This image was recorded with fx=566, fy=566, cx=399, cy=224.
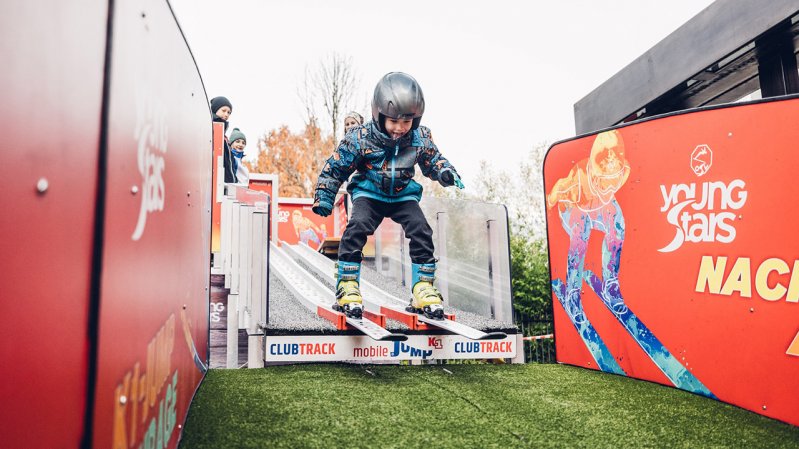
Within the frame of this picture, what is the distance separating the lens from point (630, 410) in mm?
2893

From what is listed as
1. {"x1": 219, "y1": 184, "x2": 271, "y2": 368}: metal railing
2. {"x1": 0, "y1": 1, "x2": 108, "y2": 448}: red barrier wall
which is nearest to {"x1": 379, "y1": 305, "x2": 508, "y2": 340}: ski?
{"x1": 219, "y1": 184, "x2": 271, "y2": 368}: metal railing

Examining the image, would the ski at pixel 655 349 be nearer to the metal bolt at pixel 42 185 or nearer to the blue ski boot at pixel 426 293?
the blue ski boot at pixel 426 293

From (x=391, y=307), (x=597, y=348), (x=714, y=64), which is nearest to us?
(x=597, y=348)

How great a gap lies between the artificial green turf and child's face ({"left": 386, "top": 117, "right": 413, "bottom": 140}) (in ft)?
5.46

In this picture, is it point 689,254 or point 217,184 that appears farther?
point 217,184

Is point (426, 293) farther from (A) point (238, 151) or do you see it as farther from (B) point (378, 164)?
(A) point (238, 151)

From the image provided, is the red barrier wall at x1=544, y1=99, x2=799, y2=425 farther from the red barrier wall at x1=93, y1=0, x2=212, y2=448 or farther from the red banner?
the red banner

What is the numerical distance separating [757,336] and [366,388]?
2.09 metres

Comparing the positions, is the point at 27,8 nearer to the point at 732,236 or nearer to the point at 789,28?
the point at 732,236

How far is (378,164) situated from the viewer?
13.7 feet

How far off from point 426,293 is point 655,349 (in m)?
1.57

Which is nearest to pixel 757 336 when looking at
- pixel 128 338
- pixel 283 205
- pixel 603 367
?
pixel 603 367

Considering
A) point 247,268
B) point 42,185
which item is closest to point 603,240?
point 247,268

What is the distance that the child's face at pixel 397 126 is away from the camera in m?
3.96
